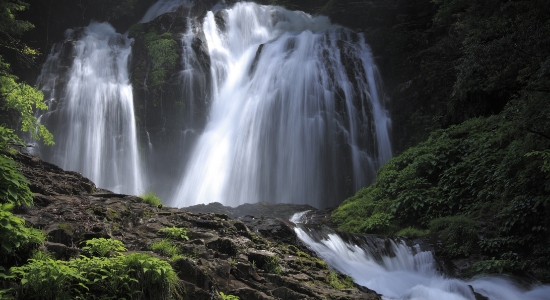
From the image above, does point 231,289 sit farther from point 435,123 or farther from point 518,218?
point 435,123

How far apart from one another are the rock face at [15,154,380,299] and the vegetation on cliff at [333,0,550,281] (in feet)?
15.6

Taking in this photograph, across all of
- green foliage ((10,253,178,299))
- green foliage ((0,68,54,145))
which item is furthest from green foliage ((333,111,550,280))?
green foliage ((0,68,54,145))

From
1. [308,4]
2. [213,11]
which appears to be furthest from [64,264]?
[308,4]

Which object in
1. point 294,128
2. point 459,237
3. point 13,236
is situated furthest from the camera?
point 294,128

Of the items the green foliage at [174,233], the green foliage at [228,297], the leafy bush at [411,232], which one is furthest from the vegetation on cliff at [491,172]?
the green foliage at [174,233]

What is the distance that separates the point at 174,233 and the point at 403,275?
5846mm

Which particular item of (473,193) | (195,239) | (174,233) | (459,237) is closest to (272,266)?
(195,239)

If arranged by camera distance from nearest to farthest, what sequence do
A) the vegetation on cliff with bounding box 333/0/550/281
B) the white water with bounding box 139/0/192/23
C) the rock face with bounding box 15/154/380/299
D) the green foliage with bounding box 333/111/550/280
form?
the rock face with bounding box 15/154/380/299
the vegetation on cliff with bounding box 333/0/550/281
the green foliage with bounding box 333/111/550/280
the white water with bounding box 139/0/192/23

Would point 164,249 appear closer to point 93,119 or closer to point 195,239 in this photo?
point 195,239

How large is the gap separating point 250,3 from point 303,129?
17.1m

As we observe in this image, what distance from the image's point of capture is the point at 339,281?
8320mm

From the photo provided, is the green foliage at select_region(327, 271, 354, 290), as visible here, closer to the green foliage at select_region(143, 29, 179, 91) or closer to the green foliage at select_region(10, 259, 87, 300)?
the green foliage at select_region(10, 259, 87, 300)

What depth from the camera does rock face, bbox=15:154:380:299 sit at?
6117 millimetres

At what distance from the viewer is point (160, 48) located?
27.5 metres
